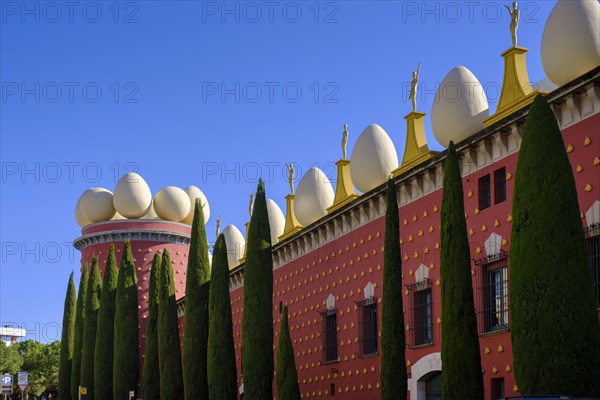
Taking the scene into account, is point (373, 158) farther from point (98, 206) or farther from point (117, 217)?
point (98, 206)

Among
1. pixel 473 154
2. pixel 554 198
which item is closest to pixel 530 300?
pixel 554 198

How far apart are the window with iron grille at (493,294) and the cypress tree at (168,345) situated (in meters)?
16.8

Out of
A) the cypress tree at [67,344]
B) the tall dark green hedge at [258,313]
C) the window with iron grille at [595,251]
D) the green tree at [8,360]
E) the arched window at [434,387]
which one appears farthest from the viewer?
the green tree at [8,360]

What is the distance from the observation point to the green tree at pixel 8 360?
257ft

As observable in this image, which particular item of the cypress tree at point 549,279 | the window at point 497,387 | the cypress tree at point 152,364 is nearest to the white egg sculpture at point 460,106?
the cypress tree at point 549,279

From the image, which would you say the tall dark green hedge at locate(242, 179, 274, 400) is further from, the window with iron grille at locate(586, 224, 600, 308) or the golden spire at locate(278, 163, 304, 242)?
the window with iron grille at locate(586, 224, 600, 308)

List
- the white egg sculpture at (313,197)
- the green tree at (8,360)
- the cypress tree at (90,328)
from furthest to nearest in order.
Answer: the green tree at (8,360)
the cypress tree at (90,328)
the white egg sculpture at (313,197)

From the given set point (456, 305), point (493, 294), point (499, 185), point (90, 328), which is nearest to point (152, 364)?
point (90, 328)

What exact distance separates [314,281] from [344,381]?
455cm

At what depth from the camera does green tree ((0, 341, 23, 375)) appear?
3086 inches

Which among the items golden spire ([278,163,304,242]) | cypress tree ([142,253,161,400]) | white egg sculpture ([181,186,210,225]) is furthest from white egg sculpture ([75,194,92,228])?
golden spire ([278,163,304,242])

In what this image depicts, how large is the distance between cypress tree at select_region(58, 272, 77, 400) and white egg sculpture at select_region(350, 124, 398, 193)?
2842 cm

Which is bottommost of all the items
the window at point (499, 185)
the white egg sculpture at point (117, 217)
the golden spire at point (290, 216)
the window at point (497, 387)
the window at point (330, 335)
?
the window at point (497, 387)

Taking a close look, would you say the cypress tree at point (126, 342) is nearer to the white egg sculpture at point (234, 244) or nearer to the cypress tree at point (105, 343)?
the cypress tree at point (105, 343)
